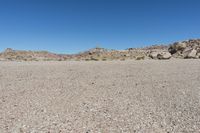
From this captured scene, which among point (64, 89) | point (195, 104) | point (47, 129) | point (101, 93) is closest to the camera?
Answer: point (47, 129)

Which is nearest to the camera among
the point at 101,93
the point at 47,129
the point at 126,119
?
the point at 47,129

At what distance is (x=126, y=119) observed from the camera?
32.7 feet

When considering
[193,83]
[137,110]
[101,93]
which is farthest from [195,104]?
[193,83]

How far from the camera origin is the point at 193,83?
722 inches

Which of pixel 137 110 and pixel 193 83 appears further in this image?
pixel 193 83

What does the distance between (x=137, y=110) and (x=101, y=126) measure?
2.68 meters

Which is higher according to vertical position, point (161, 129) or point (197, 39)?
point (197, 39)

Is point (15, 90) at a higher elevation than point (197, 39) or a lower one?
Result: lower

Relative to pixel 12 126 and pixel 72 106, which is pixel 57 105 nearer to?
pixel 72 106

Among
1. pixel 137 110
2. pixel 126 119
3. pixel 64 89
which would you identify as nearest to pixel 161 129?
pixel 126 119

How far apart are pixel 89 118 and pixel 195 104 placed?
5511mm

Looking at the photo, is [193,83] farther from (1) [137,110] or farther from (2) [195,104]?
(1) [137,110]

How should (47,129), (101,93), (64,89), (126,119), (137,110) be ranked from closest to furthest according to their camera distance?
1. (47,129)
2. (126,119)
3. (137,110)
4. (101,93)
5. (64,89)

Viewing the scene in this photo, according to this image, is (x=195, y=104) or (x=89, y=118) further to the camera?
(x=195, y=104)
